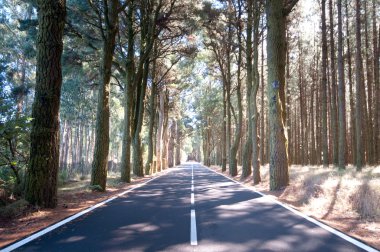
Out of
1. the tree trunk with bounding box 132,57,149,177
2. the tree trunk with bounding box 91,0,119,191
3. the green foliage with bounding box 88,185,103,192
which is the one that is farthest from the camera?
the tree trunk with bounding box 132,57,149,177

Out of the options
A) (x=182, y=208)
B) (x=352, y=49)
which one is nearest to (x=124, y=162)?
(x=182, y=208)

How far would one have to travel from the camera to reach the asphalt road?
227 inches

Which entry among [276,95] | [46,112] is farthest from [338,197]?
[46,112]

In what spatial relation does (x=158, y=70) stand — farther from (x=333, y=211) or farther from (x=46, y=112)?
(x=333, y=211)

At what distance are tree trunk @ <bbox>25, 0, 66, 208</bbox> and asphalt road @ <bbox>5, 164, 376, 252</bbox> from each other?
1507mm

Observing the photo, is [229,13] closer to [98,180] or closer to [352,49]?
[352,49]

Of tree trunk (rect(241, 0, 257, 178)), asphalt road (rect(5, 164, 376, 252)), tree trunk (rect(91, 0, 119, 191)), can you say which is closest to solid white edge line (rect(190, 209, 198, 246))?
asphalt road (rect(5, 164, 376, 252))

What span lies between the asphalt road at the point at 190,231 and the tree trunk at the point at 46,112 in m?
1.51

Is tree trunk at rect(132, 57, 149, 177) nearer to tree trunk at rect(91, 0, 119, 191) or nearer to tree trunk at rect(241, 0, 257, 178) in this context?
tree trunk at rect(241, 0, 257, 178)

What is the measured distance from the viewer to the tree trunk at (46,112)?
30.1 ft

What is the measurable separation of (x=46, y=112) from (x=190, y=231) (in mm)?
5166

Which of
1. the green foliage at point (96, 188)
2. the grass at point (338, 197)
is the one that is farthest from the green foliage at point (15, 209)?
the grass at point (338, 197)

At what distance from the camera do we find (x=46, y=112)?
30.6 feet

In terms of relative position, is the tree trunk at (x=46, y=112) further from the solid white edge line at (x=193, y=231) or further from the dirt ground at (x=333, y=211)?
the dirt ground at (x=333, y=211)
